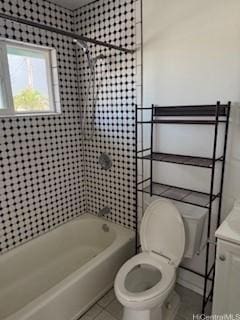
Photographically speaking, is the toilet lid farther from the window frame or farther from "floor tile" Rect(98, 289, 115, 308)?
the window frame

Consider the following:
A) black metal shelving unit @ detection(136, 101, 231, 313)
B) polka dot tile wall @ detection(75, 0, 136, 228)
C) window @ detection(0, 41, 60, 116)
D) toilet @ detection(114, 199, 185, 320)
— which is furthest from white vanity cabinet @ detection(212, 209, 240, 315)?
window @ detection(0, 41, 60, 116)

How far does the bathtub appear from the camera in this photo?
1560 millimetres

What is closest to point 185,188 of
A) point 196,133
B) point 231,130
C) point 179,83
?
point 196,133

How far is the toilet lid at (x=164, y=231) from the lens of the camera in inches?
63.9

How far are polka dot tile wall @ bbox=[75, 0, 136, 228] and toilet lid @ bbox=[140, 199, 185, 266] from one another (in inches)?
16.2

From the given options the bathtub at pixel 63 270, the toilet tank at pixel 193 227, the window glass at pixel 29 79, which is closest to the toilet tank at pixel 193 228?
the toilet tank at pixel 193 227

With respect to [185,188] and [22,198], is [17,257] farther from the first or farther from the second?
[185,188]

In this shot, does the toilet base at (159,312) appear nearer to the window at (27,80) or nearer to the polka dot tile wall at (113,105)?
the polka dot tile wall at (113,105)

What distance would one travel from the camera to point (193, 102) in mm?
1670

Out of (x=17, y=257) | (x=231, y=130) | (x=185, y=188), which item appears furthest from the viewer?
(x=17, y=257)

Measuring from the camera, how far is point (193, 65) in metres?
1.62

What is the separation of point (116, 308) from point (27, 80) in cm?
212

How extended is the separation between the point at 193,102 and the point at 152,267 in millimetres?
1283

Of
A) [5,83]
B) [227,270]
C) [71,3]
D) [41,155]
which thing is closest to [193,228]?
[227,270]
